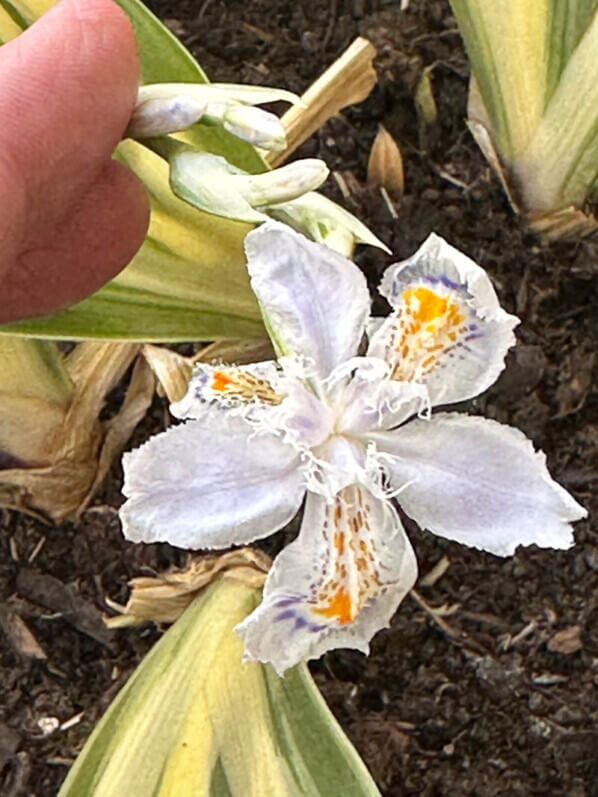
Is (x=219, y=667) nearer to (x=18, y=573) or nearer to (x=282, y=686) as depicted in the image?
(x=282, y=686)

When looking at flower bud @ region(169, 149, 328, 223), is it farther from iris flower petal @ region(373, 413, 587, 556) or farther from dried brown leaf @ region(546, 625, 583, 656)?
dried brown leaf @ region(546, 625, 583, 656)

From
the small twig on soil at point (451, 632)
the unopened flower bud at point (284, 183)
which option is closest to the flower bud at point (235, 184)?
the unopened flower bud at point (284, 183)

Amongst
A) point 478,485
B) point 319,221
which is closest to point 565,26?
point 319,221

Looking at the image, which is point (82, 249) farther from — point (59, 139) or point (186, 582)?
point (186, 582)

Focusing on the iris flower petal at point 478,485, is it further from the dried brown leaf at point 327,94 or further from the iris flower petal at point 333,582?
the dried brown leaf at point 327,94

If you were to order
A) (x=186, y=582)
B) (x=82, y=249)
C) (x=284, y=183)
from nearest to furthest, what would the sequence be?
1. (x=284, y=183)
2. (x=82, y=249)
3. (x=186, y=582)

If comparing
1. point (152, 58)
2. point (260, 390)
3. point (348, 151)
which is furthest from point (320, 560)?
point (348, 151)
